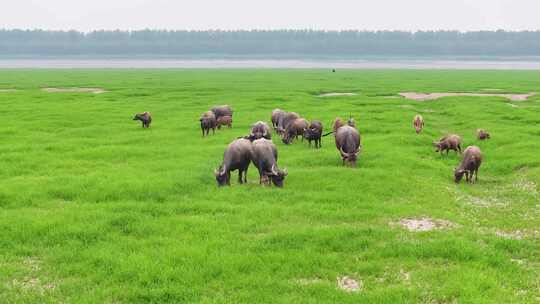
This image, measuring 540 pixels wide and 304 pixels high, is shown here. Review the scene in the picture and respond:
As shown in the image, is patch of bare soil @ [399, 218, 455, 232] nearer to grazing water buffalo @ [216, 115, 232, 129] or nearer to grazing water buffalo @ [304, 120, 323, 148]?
grazing water buffalo @ [304, 120, 323, 148]

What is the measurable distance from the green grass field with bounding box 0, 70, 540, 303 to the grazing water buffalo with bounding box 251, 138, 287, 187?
52cm

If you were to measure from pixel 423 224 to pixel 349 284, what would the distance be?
4314 millimetres

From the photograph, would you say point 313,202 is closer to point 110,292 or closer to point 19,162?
point 110,292

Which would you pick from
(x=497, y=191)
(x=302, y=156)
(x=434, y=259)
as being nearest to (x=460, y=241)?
(x=434, y=259)

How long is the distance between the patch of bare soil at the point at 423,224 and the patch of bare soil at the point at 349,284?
3.41 m

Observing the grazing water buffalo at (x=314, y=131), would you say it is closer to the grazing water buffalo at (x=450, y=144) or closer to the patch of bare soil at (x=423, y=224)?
the grazing water buffalo at (x=450, y=144)

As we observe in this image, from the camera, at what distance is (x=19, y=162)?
67.9ft

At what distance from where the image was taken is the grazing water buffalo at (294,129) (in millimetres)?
25984

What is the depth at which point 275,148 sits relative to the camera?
18.4 m

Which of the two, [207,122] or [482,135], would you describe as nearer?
[482,135]

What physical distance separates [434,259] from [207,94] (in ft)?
150

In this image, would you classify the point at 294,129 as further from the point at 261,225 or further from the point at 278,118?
the point at 261,225

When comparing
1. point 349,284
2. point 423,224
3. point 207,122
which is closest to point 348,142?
point 423,224

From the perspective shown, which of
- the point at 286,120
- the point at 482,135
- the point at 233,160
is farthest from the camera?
the point at 286,120
